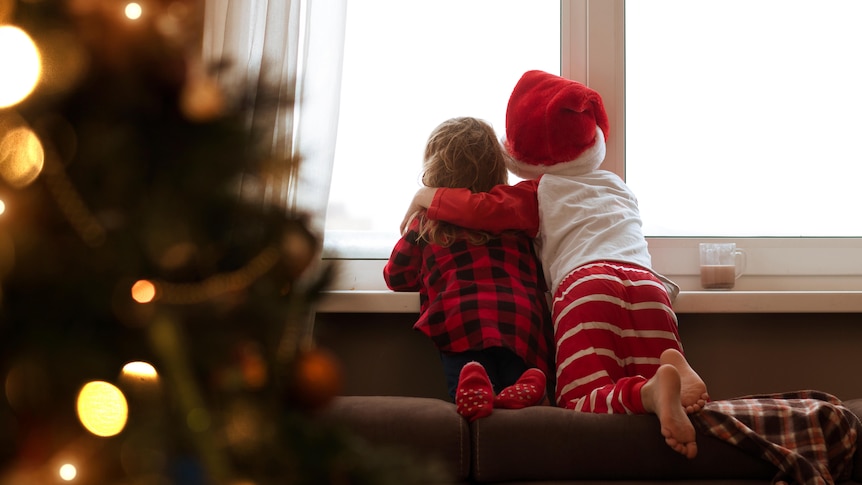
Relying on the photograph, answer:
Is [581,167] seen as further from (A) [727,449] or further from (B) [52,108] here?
(B) [52,108]

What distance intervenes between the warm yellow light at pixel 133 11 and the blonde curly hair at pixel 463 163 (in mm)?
1756

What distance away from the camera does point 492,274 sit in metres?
2.24

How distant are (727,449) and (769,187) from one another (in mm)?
1244

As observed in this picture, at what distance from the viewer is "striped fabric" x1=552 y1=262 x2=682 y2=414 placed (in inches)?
78.7

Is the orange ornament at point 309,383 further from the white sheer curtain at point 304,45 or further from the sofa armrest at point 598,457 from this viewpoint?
the white sheer curtain at point 304,45

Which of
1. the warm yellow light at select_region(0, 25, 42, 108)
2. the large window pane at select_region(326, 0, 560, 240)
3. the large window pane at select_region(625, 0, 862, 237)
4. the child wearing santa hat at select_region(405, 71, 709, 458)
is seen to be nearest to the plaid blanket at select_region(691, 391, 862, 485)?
the child wearing santa hat at select_region(405, 71, 709, 458)

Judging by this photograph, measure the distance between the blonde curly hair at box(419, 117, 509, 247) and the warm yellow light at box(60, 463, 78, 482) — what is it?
5.88 feet

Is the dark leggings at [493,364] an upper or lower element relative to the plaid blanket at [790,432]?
upper

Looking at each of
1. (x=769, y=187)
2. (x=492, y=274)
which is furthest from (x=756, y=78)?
(x=492, y=274)

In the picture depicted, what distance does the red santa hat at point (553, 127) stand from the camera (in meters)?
2.32

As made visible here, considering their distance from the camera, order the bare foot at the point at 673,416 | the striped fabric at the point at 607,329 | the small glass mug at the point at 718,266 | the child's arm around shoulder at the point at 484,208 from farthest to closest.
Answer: the small glass mug at the point at 718,266 → the child's arm around shoulder at the point at 484,208 → the striped fabric at the point at 607,329 → the bare foot at the point at 673,416

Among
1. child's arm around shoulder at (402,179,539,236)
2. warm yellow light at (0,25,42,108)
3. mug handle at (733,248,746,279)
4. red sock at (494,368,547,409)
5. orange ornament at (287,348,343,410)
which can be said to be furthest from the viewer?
mug handle at (733,248,746,279)

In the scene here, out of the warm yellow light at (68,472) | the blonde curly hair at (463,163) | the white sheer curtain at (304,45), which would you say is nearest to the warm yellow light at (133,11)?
the warm yellow light at (68,472)

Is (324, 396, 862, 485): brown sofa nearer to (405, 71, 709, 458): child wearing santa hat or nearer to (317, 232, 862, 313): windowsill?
(405, 71, 709, 458): child wearing santa hat
